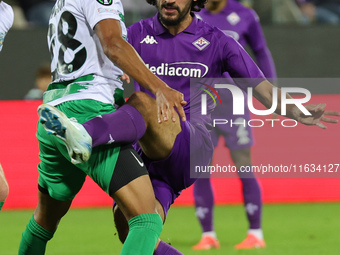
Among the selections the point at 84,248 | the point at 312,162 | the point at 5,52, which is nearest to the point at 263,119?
the point at 312,162

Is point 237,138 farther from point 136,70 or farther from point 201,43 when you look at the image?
point 136,70

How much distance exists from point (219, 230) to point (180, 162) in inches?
126

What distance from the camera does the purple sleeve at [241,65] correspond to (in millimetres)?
4680

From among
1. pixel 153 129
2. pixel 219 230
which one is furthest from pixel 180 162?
pixel 219 230

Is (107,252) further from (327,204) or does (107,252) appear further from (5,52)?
(5,52)

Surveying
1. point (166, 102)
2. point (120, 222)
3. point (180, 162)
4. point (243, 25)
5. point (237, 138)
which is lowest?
point (237, 138)

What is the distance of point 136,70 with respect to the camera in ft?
12.6

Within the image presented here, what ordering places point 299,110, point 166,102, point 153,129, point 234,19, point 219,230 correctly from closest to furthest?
point 166,102 → point 153,129 → point 299,110 → point 234,19 → point 219,230

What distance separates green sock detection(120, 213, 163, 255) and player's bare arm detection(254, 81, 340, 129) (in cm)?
113

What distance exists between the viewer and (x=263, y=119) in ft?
29.4

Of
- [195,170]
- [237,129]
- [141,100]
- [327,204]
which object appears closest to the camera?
[141,100]

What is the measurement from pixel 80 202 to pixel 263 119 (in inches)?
92.4

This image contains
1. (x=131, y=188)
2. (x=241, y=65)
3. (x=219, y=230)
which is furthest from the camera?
(x=219, y=230)

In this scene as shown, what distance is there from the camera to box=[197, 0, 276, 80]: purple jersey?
7.10 meters
